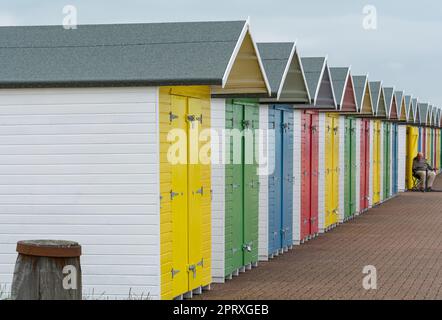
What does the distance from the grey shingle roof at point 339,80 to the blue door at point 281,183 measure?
13.1 ft

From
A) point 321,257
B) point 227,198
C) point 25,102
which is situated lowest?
point 321,257

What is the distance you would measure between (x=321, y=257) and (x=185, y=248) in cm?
535

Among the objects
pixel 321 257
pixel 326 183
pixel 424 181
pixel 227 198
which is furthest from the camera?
pixel 424 181

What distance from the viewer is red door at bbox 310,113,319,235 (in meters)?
20.8

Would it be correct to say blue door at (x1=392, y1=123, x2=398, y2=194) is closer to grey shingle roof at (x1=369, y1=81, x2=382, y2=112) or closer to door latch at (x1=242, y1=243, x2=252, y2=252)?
grey shingle roof at (x1=369, y1=81, x2=382, y2=112)

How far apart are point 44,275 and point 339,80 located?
17.3 meters

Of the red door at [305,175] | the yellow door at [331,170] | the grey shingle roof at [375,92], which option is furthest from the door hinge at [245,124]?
the grey shingle roof at [375,92]

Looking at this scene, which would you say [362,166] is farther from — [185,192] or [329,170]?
[185,192]

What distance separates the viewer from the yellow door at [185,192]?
1145 centimetres

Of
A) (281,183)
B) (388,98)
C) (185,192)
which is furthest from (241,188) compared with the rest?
(388,98)

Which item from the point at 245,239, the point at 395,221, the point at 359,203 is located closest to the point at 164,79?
the point at 245,239

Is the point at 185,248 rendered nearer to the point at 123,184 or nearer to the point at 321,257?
the point at 123,184

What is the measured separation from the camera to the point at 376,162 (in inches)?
1217
